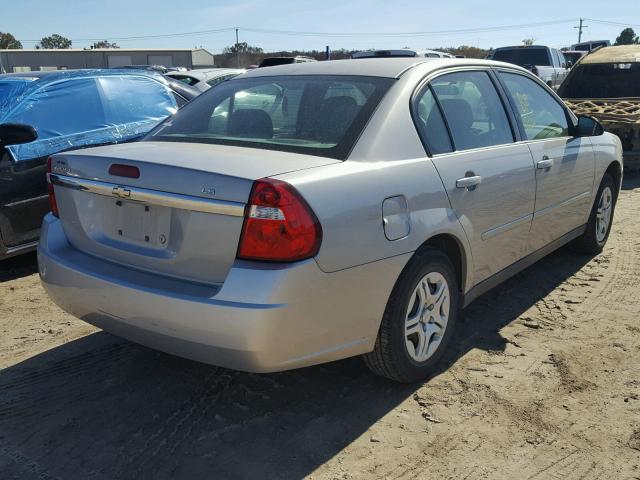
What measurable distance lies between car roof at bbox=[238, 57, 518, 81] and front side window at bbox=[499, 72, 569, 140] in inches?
18.2

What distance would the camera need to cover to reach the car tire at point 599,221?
5.45 m

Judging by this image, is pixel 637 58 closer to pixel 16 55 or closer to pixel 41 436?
pixel 41 436

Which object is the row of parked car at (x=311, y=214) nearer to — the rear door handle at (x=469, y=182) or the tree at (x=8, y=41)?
the rear door handle at (x=469, y=182)

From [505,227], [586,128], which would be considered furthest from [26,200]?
[586,128]

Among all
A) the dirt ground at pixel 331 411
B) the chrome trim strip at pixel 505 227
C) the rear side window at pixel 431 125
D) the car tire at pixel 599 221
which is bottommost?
the dirt ground at pixel 331 411

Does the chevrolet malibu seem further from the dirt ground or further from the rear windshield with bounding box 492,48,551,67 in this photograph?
the rear windshield with bounding box 492,48,551,67

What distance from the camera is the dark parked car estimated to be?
16.3ft

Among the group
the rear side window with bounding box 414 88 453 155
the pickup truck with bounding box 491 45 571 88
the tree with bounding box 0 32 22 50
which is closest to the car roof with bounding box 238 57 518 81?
the rear side window with bounding box 414 88 453 155

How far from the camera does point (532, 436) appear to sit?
2957 millimetres

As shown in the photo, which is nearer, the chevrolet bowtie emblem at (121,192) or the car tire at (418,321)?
the chevrolet bowtie emblem at (121,192)

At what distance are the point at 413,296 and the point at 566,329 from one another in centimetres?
153

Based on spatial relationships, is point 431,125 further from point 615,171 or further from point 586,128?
point 615,171

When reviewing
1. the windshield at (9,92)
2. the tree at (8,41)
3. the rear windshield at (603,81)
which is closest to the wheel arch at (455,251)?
the windshield at (9,92)

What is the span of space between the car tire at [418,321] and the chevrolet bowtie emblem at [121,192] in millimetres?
1329
